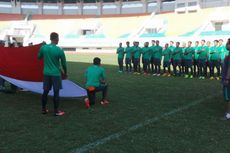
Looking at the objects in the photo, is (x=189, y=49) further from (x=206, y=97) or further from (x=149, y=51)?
(x=206, y=97)

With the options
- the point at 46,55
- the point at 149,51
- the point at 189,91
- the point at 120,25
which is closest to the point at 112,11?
the point at 120,25

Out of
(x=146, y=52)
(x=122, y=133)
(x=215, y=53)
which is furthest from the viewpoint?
(x=146, y=52)

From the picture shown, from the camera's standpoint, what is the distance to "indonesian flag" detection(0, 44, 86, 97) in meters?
8.32

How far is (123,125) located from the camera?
623 cm

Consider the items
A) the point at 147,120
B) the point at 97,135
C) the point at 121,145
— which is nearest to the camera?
the point at 121,145

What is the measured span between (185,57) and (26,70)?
779cm

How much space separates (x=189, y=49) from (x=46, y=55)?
8.84 meters

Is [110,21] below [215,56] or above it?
above

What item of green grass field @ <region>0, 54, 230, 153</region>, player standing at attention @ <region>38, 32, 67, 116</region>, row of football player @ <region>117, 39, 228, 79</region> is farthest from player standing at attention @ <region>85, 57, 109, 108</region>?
row of football player @ <region>117, 39, 228, 79</region>

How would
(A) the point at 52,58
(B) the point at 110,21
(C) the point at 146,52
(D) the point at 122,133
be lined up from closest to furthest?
(D) the point at 122,133
(A) the point at 52,58
(C) the point at 146,52
(B) the point at 110,21

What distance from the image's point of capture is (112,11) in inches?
2099

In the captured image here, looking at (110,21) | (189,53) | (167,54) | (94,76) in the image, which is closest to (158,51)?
(167,54)

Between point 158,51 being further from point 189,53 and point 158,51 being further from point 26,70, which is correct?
point 26,70

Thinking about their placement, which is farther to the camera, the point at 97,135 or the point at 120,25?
the point at 120,25
